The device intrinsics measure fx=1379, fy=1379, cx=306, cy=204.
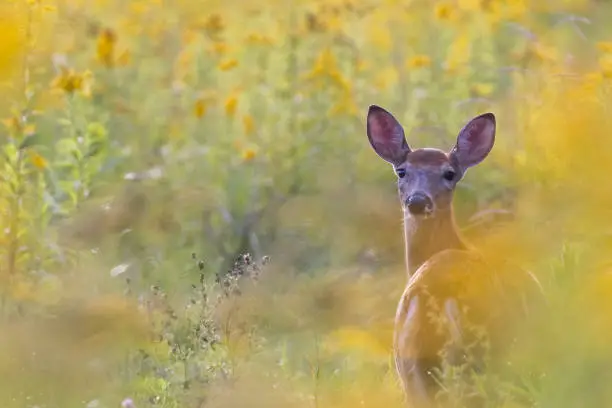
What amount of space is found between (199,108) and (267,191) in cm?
58

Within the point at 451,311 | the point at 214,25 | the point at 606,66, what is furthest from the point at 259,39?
the point at 451,311

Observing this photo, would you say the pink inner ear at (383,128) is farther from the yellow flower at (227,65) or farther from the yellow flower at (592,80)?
the yellow flower at (227,65)

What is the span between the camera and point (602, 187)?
3217 mm

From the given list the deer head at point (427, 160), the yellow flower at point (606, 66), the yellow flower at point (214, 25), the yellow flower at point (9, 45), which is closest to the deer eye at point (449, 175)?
the deer head at point (427, 160)

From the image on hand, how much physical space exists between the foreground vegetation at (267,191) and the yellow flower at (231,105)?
46 millimetres

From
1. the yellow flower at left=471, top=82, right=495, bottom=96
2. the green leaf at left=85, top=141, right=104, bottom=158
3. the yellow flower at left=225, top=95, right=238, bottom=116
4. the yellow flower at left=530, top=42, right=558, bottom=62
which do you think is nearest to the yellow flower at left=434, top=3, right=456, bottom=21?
the yellow flower at left=471, top=82, right=495, bottom=96

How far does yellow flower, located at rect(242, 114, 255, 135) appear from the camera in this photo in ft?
20.5

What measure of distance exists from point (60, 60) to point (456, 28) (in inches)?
83.4

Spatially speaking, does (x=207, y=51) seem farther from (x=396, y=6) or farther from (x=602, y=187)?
(x=602, y=187)

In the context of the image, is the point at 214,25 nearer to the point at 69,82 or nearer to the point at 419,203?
the point at 69,82

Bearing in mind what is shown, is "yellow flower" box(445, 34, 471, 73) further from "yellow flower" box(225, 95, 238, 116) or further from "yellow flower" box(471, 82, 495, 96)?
"yellow flower" box(225, 95, 238, 116)

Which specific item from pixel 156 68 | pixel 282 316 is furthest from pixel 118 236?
pixel 156 68

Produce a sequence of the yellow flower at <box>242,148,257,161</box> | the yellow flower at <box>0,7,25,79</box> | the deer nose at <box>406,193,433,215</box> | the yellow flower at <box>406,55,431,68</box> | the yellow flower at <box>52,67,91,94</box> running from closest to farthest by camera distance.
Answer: the deer nose at <box>406,193,433,215</box> → the yellow flower at <box>0,7,25,79</box> → the yellow flower at <box>52,67,91,94</box> → the yellow flower at <box>242,148,257,161</box> → the yellow flower at <box>406,55,431,68</box>

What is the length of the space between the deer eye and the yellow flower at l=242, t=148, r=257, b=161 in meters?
1.79
